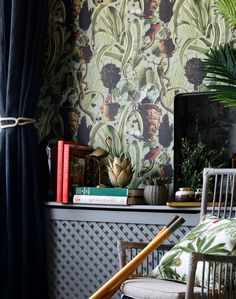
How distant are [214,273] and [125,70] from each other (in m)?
1.91

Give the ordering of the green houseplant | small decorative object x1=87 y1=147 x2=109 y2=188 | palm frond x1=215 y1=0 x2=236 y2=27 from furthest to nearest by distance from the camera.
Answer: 1. small decorative object x1=87 y1=147 x2=109 y2=188
2. the green houseplant
3. palm frond x1=215 y1=0 x2=236 y2=27

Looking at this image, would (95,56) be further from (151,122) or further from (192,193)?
(192,193)

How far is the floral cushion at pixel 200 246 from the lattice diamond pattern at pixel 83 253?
2.44 feet

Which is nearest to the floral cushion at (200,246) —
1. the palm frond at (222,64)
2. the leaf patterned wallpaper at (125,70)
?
the palm frond at (222,64)

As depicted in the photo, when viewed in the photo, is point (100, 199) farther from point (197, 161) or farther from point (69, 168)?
point (197, 161)

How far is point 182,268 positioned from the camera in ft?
10.4

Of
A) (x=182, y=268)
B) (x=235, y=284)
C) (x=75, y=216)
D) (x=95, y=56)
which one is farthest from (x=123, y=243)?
(x=95, y=56)

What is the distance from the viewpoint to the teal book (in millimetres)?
4086

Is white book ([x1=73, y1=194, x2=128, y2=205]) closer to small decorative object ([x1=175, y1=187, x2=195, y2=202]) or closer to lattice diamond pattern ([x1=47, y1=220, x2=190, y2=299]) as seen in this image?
lattice diamond pattern ([x1=47, y1=220, x2=190, y2=299])

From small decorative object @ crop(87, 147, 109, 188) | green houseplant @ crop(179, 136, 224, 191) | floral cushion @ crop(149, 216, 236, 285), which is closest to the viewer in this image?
floral cushion @ crop(149, 216, 236, 285)

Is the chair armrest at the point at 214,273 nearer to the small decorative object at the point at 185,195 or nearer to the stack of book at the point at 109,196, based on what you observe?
the small decorative object at the point at 185,195

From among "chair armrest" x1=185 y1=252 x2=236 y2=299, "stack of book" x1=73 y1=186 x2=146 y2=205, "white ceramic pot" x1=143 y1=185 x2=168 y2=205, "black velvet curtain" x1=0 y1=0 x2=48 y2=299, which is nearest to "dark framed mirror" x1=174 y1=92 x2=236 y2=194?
"white ceramic pot" x1=143 y1=185 x2=168 y2=205

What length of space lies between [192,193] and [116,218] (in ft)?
1.63

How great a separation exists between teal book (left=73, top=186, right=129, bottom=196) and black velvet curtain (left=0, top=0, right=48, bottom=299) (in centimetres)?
29
